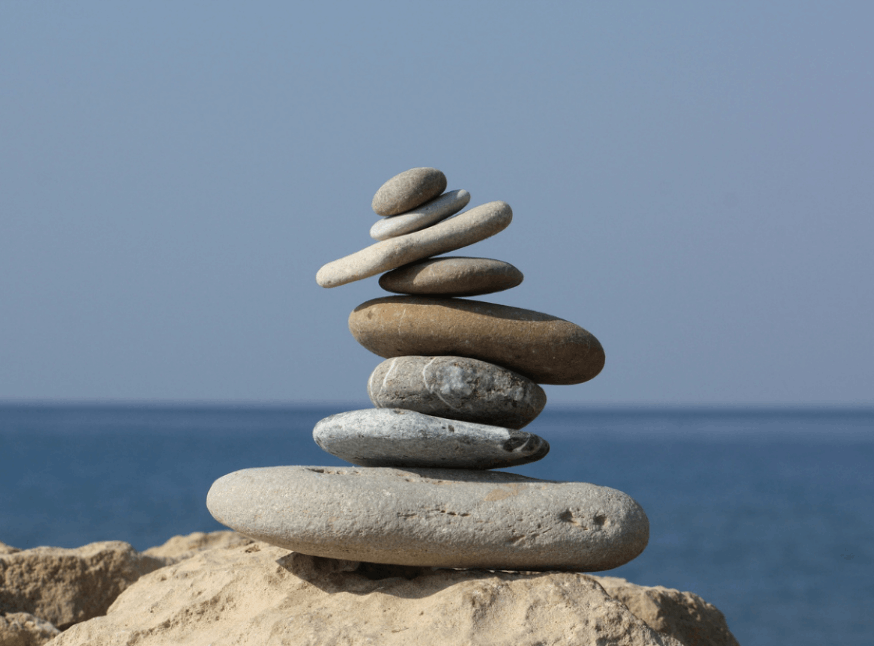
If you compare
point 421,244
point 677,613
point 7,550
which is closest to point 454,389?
point 421,244

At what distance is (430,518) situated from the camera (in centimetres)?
537

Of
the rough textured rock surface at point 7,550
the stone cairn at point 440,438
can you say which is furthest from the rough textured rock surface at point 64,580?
the stone cairn at point 440,438

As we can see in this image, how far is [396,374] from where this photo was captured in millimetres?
5984

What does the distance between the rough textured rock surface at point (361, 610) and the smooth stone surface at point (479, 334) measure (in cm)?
147

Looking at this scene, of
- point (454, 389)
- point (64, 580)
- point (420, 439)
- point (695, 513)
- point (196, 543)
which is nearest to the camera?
point (420, 439)

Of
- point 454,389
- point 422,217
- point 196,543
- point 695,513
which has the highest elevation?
point 422,217

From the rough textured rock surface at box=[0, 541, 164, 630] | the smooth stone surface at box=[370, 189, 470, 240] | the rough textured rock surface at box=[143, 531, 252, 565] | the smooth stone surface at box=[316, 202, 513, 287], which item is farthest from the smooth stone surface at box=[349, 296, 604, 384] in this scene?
the rough textured rock surface at box=[143, 531, 252, 565]

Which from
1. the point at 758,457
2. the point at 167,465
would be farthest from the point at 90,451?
the point at 758,457

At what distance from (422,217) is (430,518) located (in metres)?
2.15

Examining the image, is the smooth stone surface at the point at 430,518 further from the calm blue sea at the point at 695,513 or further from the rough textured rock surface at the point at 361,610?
the calm blue sea at the point at 695,513

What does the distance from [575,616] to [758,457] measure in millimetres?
46469

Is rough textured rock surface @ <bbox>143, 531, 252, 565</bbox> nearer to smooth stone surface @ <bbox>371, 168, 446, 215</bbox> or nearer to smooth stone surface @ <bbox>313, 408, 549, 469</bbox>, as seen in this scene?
smooth stone surface @ <bbox>313, 408, 549, 469</bbox>

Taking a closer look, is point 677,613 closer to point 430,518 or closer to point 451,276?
point 430,518

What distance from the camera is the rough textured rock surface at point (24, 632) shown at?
253 inches
